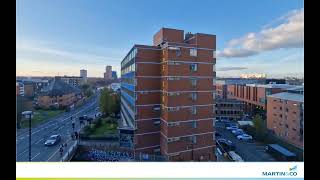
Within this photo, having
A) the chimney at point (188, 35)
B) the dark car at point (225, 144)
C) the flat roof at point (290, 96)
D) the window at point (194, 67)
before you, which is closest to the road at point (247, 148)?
the dark car at point (225, 144)

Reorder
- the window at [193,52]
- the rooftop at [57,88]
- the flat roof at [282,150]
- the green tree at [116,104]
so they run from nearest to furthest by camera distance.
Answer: the flat roof at [282,150]
the rooftop at [57,88]
the window at [193,52]
the green tree at [116,104]

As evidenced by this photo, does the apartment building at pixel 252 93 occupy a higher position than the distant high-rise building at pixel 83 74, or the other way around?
the distant high-rise building at pixel 83 74

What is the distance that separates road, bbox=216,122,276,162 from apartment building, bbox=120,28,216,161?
0.11 metres

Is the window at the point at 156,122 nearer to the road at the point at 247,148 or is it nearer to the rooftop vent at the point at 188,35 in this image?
the road at the point at 247,148

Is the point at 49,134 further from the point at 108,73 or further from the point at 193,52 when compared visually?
the point at 193,52

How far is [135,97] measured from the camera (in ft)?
7.04

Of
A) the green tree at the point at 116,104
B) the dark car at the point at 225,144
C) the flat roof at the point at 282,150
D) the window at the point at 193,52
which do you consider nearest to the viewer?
the flat roof at the point at 282,150

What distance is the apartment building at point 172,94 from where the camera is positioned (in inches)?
72.6

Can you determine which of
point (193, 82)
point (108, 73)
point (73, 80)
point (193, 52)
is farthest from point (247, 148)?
point (73, 80)

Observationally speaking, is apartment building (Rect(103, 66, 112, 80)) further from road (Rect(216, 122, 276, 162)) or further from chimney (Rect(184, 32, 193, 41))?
road (Rect(216, 122, 276, 162))

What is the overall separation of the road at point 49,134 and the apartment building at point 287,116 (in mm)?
1900

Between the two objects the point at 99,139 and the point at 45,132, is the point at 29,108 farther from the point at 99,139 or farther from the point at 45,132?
the point at 99,139

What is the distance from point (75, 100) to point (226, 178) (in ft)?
5.57
